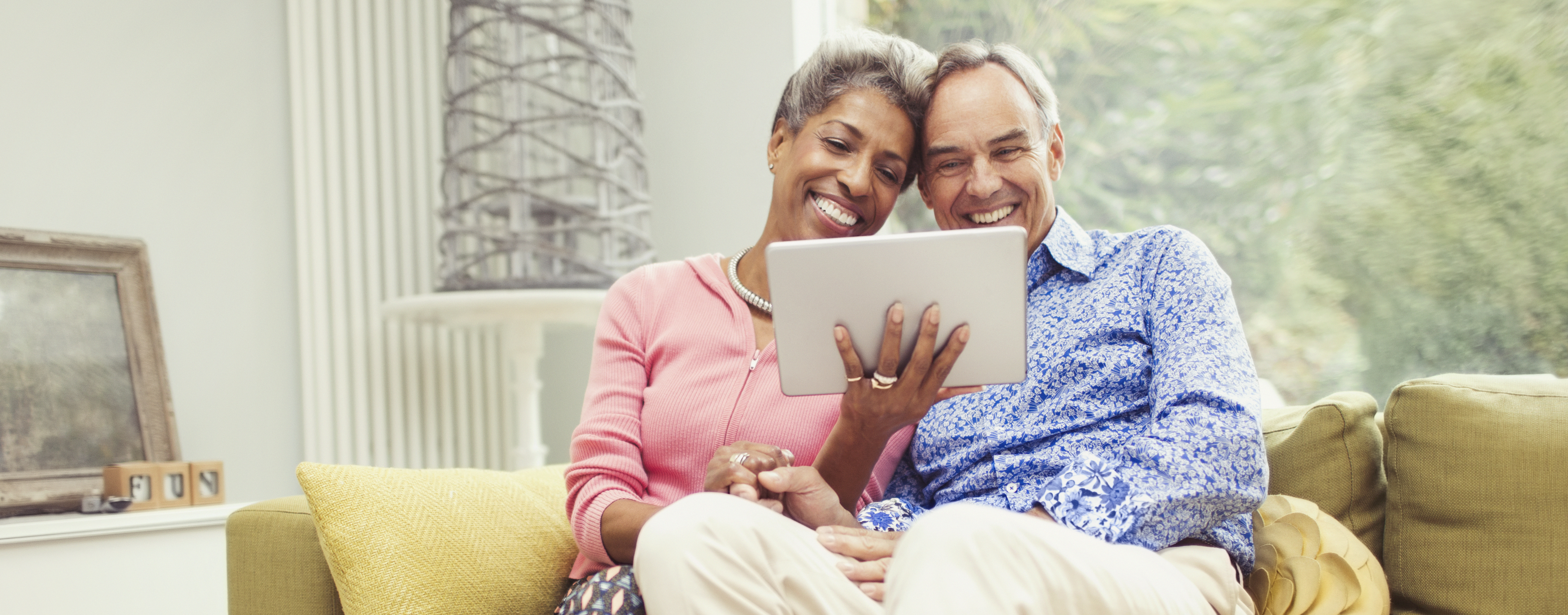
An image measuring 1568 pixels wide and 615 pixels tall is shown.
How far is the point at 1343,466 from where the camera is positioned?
1.39 meters

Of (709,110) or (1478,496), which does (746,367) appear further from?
(709,110)

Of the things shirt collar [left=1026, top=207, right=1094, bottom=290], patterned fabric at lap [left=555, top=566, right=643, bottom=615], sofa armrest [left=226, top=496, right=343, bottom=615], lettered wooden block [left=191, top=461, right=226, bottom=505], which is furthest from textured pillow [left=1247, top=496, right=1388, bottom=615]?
lettered wooden block [left=191, top=461, right=226, bottom=505]

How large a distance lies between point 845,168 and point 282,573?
0.85 m

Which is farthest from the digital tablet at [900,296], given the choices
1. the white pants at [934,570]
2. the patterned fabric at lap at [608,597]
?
the patterned fabric at lap at [608,597]

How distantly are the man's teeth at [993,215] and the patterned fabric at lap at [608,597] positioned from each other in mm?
625

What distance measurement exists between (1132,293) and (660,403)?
600 millimetres

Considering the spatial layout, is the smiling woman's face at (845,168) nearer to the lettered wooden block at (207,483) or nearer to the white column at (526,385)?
the white column at (526,385)

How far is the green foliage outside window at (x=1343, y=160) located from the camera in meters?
1.93

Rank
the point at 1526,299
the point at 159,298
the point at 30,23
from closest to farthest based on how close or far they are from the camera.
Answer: the point at 1526,299, the point at 30,23, the point at 159,298

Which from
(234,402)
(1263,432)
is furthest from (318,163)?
(1263,432)

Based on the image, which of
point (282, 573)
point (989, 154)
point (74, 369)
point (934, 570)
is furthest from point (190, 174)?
point (934, 570)

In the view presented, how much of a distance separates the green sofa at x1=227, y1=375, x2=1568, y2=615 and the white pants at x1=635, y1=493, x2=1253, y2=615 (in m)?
0.40

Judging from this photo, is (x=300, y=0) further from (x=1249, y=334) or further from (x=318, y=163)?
(x=1249, y=334)

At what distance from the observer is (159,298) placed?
2311 millimetres
